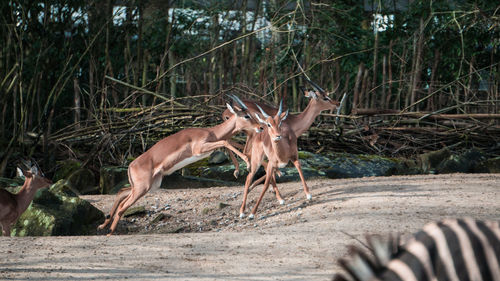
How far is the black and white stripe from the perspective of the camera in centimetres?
168

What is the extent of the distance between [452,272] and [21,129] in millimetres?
8737

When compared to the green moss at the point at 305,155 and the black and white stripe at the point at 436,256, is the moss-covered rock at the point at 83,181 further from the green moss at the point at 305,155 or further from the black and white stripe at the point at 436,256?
the black and white stripe at the point at 436,256

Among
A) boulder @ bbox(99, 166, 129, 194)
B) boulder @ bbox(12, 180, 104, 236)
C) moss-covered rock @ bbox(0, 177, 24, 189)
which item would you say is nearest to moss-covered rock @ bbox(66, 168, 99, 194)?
boulder @ bbox(99, 166, 129, 194)

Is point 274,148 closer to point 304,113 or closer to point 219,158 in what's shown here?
point 304,113

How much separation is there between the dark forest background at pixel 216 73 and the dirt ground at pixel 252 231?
90.8 inches

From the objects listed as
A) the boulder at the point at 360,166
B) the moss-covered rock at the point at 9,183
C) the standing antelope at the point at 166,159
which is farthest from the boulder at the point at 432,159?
the moss-covered rock at the point at 9,183

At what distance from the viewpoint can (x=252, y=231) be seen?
228 inches

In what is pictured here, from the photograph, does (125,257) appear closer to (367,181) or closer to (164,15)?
(367,181)

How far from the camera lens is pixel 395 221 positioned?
554 centimetres

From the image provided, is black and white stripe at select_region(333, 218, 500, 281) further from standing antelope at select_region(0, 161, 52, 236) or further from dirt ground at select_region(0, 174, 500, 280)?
standing antelope at select_region(0, 161, 52, 236)

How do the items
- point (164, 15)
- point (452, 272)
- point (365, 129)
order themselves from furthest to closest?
1. point (164, 15)
2. point (365, 129)
3. point (452, 272)

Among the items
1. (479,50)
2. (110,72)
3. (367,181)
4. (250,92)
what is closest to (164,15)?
(110,72)

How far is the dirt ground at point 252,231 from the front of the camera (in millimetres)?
4289

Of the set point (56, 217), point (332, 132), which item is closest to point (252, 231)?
point (56, 217)
